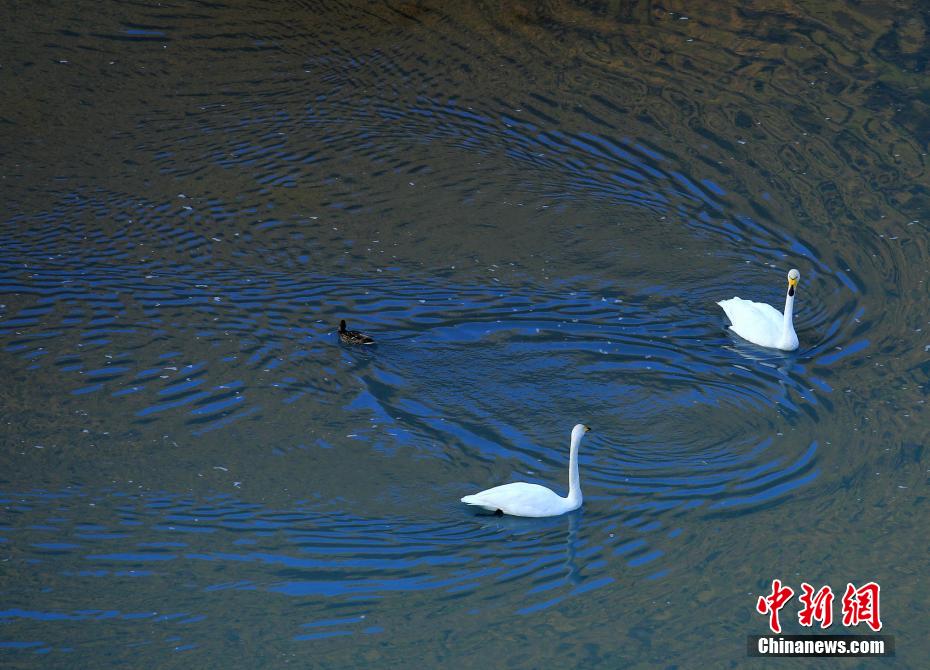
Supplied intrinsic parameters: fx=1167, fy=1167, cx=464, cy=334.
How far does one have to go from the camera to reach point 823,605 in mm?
7438

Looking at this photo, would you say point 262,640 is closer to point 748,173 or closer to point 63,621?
point 63,621

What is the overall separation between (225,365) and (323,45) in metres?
7.31

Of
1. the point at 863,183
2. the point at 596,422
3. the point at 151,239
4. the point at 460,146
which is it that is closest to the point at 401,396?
the point at 596,422

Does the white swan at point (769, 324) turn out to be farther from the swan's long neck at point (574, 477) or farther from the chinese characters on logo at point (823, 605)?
the chinese characters on logo at point (823, 605)

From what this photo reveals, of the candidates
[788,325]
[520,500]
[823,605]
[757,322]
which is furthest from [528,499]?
[788,325]

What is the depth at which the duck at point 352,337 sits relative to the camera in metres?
10.3

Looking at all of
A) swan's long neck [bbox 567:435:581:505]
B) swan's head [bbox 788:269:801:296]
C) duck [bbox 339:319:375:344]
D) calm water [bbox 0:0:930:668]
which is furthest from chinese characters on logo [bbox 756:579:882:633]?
duck [bbox 339:319:375:344]

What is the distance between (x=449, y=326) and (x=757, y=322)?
2.77 meters

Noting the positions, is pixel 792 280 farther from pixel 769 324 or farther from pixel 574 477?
pixel 574 477

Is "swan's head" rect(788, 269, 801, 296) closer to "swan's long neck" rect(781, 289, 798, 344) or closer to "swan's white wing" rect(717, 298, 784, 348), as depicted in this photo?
"swan's long neck" rect(781, 289, 798, 344)

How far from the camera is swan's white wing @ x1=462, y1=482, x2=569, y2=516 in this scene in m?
8.09

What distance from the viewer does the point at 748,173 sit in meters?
13.3

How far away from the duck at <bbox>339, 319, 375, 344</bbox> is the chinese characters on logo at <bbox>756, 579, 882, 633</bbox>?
4.23m

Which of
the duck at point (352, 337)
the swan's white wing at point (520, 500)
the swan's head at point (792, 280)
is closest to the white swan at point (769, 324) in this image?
the swan's head at point (792, 280)
